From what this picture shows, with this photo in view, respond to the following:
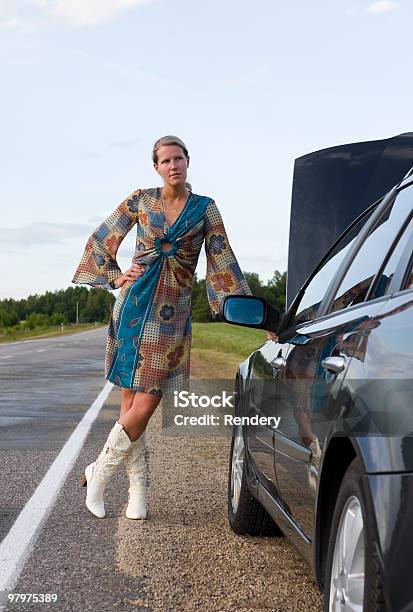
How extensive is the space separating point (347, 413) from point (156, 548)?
2362mm

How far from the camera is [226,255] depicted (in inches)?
224

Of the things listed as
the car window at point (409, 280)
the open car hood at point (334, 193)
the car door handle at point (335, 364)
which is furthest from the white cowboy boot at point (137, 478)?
the car window at point (409, 280)

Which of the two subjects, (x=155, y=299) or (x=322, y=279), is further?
(x=155, y=299)

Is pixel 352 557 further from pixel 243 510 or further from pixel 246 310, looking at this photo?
pixel 243 510

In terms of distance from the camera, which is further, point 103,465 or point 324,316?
point 103,465

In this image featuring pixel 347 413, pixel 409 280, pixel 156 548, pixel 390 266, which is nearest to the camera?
pixel 347 413

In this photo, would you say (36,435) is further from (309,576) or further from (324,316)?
(324,316)

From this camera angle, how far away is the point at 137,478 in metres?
5.65

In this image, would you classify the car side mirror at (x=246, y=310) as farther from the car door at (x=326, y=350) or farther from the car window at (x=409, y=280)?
the car window at (x=409, y=280)

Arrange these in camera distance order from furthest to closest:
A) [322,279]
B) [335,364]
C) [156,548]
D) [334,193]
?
[334,193], [156,548], [322,279], [335,364]

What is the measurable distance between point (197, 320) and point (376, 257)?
396 feet

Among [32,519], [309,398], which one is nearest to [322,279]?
[309,398]

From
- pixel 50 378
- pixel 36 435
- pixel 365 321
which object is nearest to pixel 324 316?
pixel 365 321

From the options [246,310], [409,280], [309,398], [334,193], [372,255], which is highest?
[334,193]
